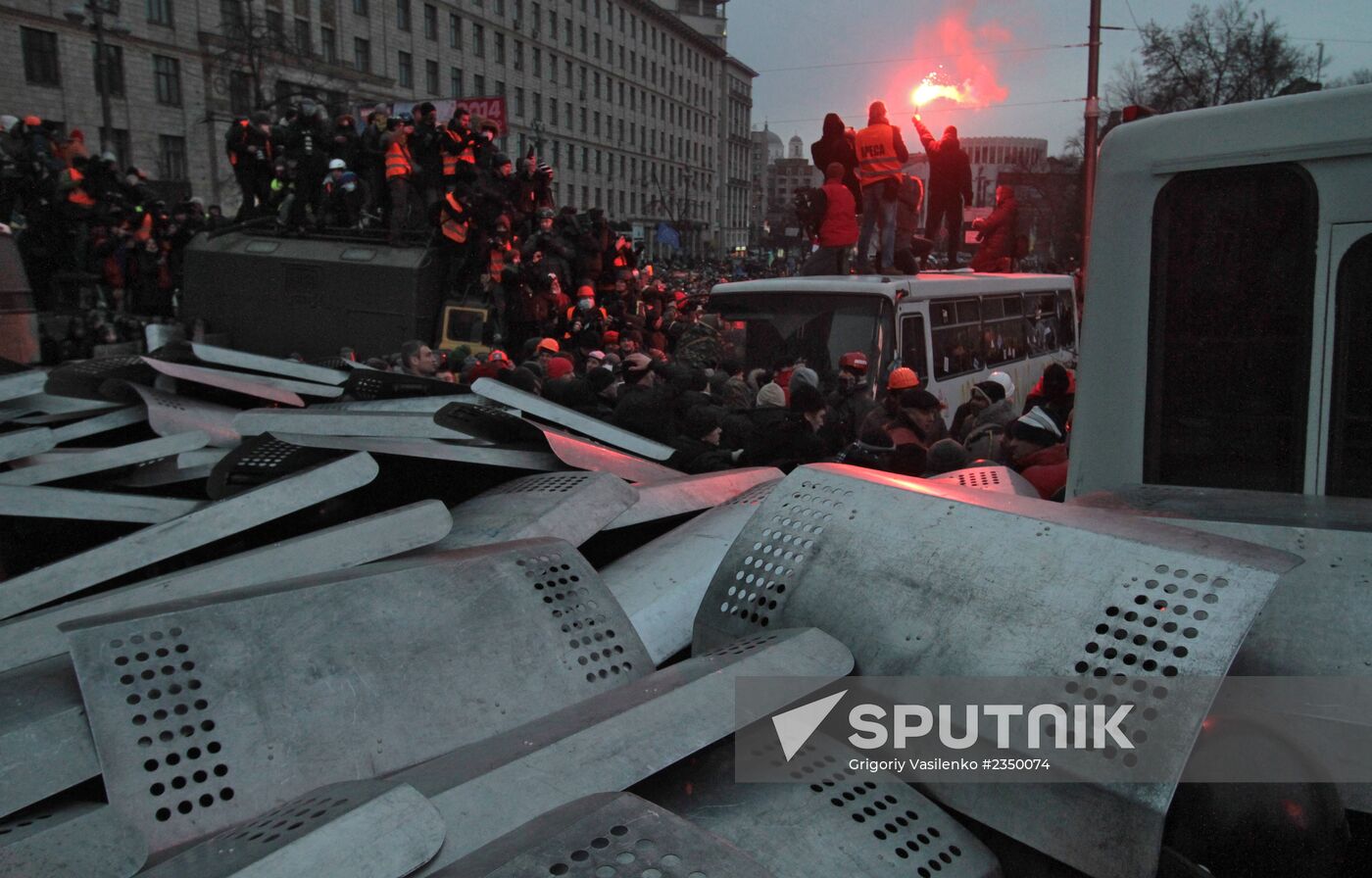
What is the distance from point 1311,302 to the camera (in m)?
3.05

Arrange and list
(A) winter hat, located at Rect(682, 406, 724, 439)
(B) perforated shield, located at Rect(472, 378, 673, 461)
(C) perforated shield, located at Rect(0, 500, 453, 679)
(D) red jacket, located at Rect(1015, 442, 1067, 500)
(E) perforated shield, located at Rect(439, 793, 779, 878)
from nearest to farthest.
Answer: (E) perforated shield, located at Rect(439, 793, 779, 878) → (C) perforated shield, located at Rect(0, 500, 453, 679) → (D) red jacket, located at Rect(1015, 442, 1067, 500) → (B) perforated shield, located at Rect(472, 378, 673, 461) → (A) winter hat, located at Rect(682, 406, 724, 439)

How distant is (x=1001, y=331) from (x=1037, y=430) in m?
5.56

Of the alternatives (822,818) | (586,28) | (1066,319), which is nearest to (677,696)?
(822,818)

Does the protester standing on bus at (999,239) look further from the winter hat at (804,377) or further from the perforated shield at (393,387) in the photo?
the perforated shield at (393,387)

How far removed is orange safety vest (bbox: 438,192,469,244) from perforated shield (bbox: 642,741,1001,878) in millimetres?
11024

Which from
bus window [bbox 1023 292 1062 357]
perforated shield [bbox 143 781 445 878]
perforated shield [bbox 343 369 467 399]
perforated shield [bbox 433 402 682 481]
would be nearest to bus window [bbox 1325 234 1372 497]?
perforated shield [bbox 433 402 682 481]

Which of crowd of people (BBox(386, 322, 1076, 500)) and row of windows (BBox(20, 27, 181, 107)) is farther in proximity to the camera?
row of windows (BBox(20, 27, 181, 107))

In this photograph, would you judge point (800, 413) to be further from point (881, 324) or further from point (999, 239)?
point (999, 239)

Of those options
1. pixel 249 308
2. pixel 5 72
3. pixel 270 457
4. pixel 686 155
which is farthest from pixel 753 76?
pixel 270 457

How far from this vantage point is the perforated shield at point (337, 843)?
5.06ft

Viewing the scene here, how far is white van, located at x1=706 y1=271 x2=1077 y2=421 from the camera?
8602 mm

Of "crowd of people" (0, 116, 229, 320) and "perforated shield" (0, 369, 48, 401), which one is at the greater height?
"crowd of people" (0, 116, 229, 320)

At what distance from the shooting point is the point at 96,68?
122 feet

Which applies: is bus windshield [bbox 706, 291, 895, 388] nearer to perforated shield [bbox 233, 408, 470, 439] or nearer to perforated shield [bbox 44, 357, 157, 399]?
perforated shield [bbox 233, 408, 470, 439]
